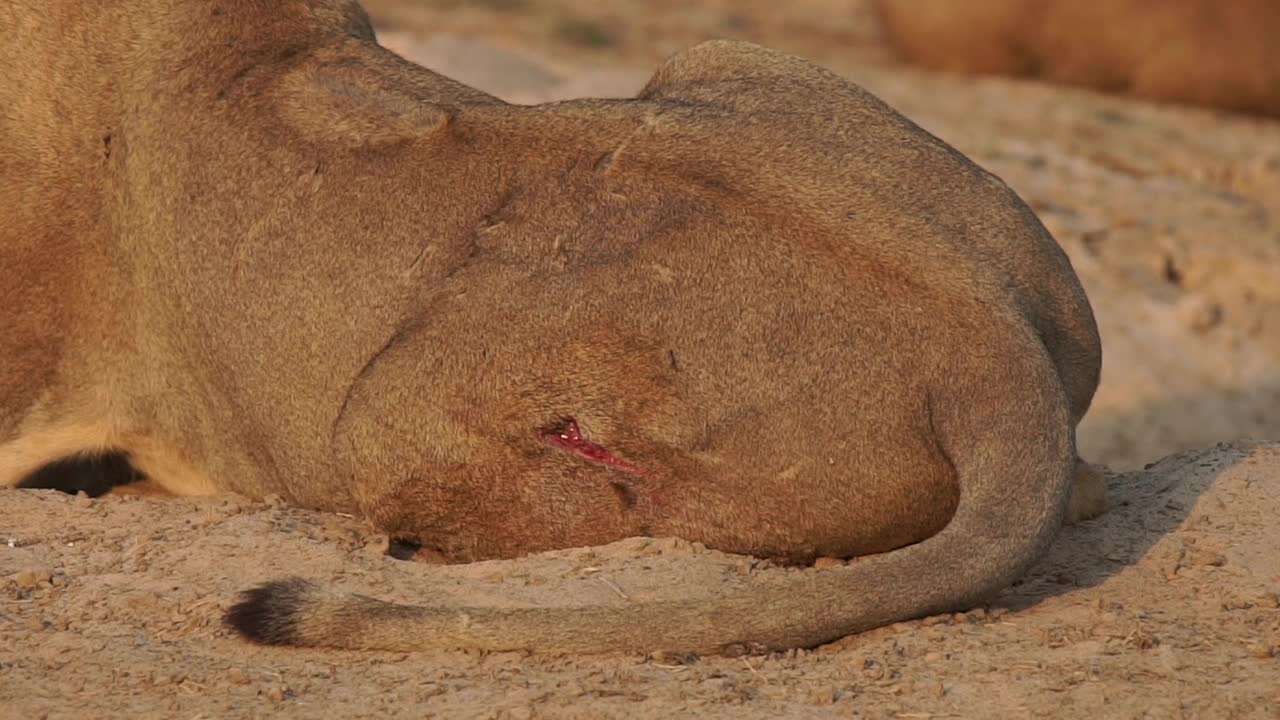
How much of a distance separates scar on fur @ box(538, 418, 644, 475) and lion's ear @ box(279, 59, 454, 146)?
92 centimetres

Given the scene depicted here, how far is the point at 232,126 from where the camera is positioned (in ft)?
17.9

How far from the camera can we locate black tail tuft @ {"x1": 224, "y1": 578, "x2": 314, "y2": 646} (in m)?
4.30

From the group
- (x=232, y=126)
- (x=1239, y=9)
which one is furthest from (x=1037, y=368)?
(x=1239, y=9)

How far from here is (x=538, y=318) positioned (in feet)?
15.7

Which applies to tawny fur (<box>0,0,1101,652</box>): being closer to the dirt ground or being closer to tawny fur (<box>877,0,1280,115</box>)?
the dirt ground

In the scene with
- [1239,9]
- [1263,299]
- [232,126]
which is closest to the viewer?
[232,126]

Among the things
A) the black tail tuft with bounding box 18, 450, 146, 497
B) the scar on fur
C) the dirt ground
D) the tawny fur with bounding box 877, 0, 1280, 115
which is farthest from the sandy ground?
the tawny fur with bounding box 877, 0, 1280, 115

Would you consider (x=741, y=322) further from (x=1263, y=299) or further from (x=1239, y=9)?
(x=1239, y=9)

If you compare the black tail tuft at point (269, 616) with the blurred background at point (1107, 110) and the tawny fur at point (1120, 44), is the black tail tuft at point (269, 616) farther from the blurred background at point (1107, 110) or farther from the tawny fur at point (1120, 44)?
the tawny fur at point (1120, 44)

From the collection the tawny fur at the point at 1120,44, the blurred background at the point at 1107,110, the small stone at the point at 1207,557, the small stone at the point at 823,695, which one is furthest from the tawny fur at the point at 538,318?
the tawny fur at the point at 1120,44

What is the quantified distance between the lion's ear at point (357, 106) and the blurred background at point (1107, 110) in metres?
4.22

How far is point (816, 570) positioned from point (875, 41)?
1109cm

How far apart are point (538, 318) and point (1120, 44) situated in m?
9.08

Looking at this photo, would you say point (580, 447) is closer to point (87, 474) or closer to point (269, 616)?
point (269, 616)
